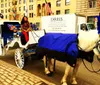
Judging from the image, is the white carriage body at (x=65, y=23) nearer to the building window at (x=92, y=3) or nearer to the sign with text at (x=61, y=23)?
the sign with text at (x=61, y=23)

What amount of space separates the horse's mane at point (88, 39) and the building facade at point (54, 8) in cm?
1621

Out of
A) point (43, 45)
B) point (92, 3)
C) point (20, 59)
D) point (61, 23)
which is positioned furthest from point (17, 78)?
point (92, 3)

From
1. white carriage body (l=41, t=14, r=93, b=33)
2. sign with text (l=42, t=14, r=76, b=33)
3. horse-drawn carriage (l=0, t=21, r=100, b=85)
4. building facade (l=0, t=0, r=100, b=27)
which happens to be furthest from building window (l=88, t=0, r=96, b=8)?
sign with text (l=42, t=14, r=76, b=33)

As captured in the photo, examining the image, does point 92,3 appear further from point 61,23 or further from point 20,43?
point 61,23

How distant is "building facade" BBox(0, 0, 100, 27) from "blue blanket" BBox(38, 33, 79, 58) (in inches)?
579

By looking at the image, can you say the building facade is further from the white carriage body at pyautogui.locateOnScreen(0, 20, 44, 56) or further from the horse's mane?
the horse's mane

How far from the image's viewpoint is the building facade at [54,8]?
102 ft

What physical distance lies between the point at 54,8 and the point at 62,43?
32.5 m

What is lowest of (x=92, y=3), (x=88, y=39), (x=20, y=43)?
(x=20, y=43)

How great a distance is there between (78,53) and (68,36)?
770mm

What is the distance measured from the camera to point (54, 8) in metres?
38.7

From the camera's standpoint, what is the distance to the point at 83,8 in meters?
31.5

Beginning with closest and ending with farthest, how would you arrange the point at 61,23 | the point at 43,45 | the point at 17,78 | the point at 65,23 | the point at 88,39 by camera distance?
the point at 88,39 → the point at 17,78 → the point at 43,45 → the point at 65,23 → the point at 61,23

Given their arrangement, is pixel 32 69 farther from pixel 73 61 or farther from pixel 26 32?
pixel 73 61
